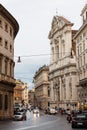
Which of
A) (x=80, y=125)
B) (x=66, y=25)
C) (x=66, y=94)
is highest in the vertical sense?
(x=66, y=25)

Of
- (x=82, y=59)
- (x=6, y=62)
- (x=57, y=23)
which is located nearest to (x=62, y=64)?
(x=57, y=23)

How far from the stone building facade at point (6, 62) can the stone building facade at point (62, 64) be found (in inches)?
1745

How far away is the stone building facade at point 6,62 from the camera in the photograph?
173 ft

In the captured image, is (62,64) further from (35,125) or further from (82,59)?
(35,125)

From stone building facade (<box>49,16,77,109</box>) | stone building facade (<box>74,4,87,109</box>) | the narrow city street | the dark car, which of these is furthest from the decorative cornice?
stone building facade (<box>49,16,77,109</box>)

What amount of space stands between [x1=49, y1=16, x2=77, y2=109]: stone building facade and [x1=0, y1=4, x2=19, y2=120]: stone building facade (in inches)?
1745

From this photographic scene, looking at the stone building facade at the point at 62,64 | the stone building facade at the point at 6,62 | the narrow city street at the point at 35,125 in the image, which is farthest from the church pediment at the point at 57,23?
the narrow city street at the point at 35,125

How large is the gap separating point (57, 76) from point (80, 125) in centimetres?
8634

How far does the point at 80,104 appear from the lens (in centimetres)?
8975

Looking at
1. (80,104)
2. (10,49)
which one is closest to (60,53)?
(80,104)

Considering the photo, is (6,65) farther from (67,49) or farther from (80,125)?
(67,49)

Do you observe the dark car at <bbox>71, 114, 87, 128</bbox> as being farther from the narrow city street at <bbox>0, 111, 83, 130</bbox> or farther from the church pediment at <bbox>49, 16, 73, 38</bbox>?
the church pediment at <bbox>49, 16, 73, 38</bbox>

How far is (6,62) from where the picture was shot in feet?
182

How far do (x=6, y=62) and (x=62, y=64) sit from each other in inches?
2429
